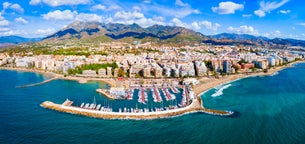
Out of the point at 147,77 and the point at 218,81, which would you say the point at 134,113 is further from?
the point at 218,81

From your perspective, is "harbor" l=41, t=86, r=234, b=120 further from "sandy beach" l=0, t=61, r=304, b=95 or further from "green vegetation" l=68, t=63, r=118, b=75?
"green vegetation" l=68, t=63, r=118, b=75

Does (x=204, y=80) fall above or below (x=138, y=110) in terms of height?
above

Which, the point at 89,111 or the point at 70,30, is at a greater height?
the point at 70,30

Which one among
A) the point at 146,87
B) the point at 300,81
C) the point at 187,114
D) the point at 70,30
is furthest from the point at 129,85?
the point at 70,30

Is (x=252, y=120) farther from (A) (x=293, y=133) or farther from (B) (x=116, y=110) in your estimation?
(B) (x=116, y=110)

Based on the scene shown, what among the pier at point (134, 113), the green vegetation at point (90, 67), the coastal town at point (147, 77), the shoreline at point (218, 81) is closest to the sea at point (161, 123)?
the pier at point (134, 113)

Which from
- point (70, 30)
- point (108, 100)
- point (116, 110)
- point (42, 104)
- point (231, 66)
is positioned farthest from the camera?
point (70, 30)

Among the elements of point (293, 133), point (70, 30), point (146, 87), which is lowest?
point (293, 133)

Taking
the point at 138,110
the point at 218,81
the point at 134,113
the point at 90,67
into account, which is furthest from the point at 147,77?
the point at 134,113
